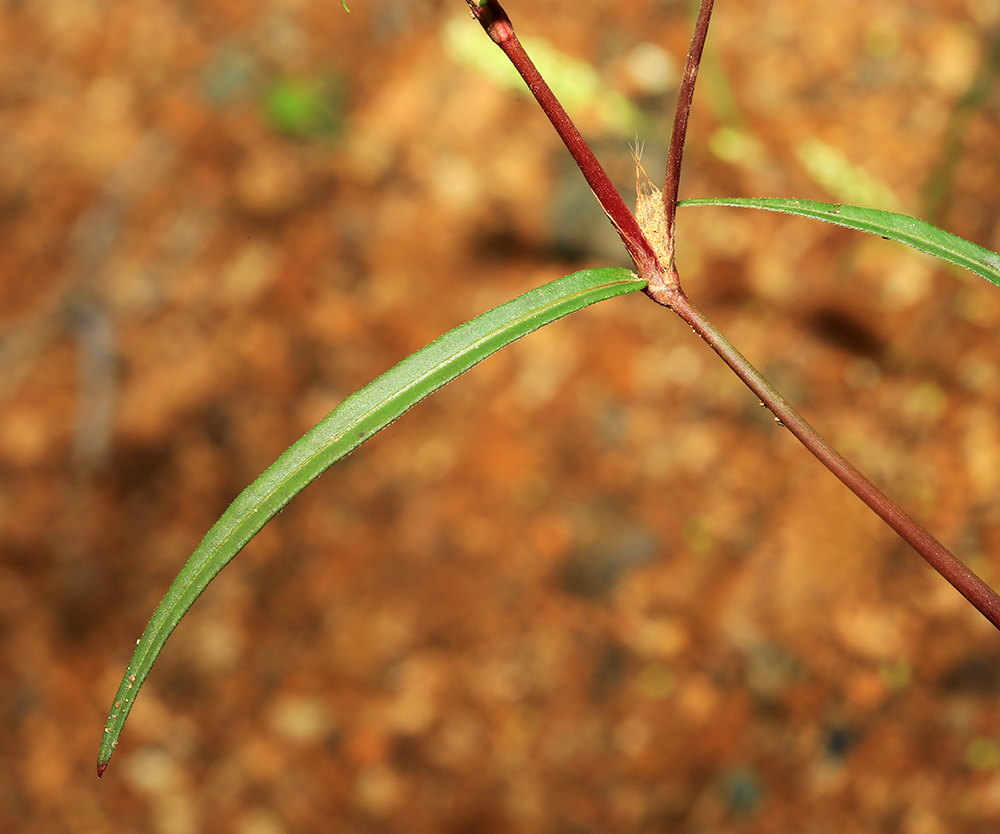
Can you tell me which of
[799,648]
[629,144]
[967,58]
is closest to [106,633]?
[799,648]

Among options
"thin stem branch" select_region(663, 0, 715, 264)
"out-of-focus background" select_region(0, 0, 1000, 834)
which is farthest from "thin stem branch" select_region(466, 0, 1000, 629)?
"out-of-focus background" select_region(0, 0, 1000, 834)

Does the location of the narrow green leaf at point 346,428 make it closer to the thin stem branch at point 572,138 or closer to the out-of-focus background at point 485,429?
the thin stem branch at point 572,138

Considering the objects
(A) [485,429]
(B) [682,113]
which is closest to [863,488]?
(B) [682,113]

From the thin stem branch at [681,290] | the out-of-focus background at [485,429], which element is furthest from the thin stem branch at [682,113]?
the out-of-focus background at [485,429]

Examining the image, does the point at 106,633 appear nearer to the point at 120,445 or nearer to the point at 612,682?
the point at 120,445

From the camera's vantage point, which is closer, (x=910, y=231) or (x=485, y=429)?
(x=910, y=231)

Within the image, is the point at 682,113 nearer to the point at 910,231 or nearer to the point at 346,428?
the point at 910,231
